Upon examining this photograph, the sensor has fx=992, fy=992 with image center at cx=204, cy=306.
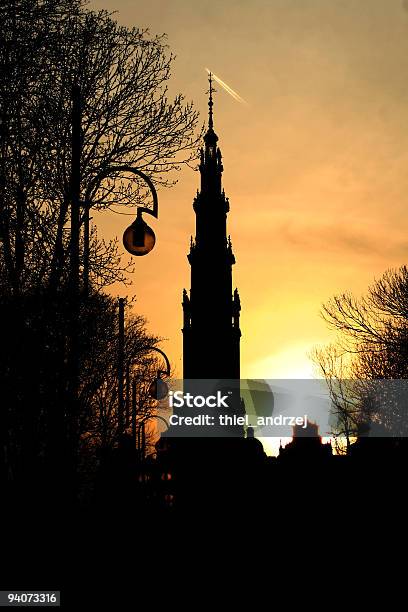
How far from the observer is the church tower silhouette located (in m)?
118

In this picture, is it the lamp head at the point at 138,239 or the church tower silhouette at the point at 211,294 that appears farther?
the church tower silhouette at the point at 211,294

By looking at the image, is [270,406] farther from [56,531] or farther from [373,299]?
[56,531]

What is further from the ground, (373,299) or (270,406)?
(270,406)

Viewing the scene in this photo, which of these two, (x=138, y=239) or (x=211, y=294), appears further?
(x=211, y=294)

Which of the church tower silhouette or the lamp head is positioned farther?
the church tower silhouette

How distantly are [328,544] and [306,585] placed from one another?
22.7ft

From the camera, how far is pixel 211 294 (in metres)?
121

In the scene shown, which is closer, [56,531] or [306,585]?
[56,531]

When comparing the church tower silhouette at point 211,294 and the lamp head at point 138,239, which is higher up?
the church tower silhouette at point 211,294

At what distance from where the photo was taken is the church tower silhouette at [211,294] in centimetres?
11844

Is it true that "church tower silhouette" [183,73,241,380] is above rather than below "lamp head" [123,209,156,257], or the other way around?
above

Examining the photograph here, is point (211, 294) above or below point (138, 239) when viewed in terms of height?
above

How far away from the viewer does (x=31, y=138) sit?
57.5 feet

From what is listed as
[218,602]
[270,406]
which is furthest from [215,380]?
[218,602]
